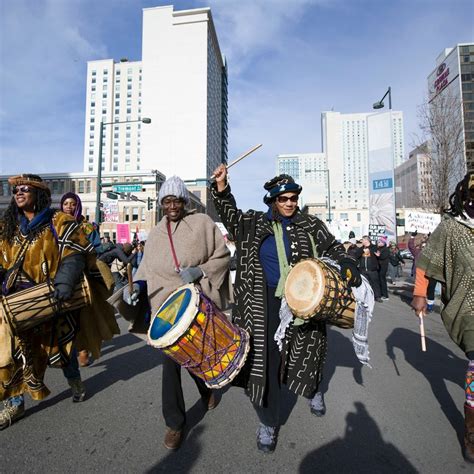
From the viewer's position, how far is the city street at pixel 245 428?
2359mm

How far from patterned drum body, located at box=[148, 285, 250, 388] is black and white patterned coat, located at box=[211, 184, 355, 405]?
0.27 metres

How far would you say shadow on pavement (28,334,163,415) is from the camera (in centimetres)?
350

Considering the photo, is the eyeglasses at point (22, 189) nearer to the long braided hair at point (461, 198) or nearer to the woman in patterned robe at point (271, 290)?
the woman in patterned robe at point (271, 290)

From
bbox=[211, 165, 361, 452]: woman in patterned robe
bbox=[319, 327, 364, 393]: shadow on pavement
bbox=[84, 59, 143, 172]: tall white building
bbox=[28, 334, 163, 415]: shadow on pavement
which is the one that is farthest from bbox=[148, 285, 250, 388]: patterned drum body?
bbox=[84, 59, 143, 172]: tall white building

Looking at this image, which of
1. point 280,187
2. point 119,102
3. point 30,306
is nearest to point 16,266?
point 30,306

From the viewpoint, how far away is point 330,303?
93.2 inches

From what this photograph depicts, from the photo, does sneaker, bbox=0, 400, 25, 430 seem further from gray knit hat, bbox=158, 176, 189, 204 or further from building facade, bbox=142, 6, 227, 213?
building facade, bbox=142, 6, 227, 213

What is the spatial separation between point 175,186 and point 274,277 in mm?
1090

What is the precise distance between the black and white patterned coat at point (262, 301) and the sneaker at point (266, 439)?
0.22 metres

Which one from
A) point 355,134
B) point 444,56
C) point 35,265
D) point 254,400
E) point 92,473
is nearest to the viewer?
point 92,473

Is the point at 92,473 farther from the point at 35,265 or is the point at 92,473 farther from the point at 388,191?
the point at 388,191

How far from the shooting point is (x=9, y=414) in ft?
9.46

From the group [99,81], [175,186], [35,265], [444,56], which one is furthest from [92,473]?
[99,81]

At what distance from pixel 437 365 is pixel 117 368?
4.05 meters
